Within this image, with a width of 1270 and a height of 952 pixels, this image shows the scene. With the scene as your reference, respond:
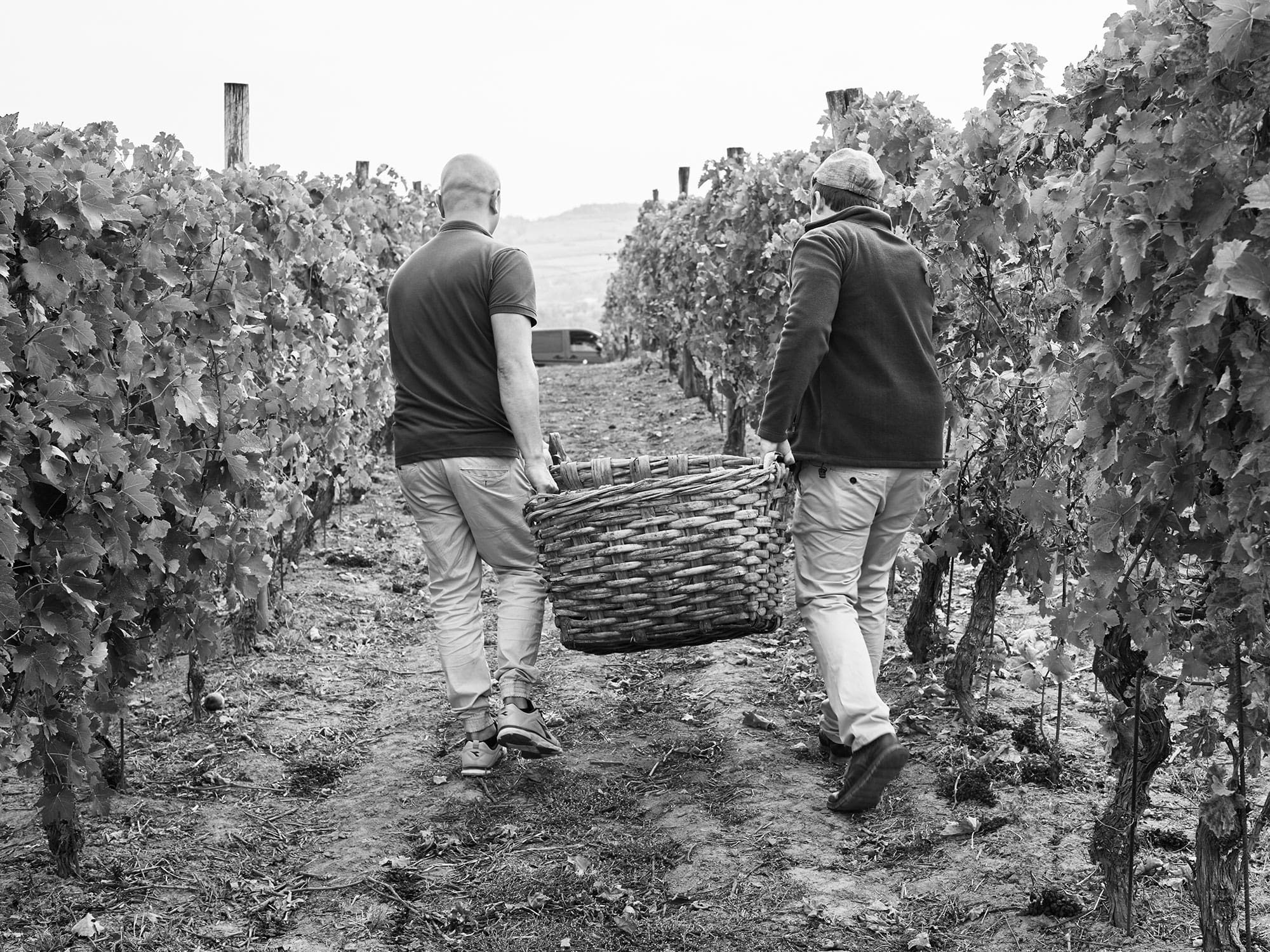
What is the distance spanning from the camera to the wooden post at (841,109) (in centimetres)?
650

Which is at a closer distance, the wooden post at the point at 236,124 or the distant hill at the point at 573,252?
the wooden post at the point at 236,124

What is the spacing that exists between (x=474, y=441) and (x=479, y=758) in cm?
112

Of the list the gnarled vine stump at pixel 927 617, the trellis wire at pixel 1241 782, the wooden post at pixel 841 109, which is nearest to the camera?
the trellis wire at pixel 1241 782

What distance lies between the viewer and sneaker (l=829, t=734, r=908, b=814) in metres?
3.69

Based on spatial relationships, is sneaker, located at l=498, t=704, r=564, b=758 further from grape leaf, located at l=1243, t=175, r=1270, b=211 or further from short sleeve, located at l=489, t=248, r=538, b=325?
grape leaf, located at l=1243, t=175, r=1270, b=211

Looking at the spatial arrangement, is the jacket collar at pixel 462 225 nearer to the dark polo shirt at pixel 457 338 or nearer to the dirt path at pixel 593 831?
the dark polo shirt at pixel 457 338

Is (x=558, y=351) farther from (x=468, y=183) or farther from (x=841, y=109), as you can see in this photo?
(x=468, y=183)

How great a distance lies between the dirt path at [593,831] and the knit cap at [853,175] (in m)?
1.93

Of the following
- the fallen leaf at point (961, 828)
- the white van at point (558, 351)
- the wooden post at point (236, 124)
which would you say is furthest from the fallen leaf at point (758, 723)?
the white van at point (558, 351)

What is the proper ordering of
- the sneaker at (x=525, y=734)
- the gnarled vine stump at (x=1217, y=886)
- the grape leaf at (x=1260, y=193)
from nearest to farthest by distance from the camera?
1. the grape leaf at (x=1260, y=193)
2. the gnarled vine stump at (x=1217, y=886)
3. the sneaker at (x=525, y=734)

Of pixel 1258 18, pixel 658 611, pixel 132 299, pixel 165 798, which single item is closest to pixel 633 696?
pixel 658 611

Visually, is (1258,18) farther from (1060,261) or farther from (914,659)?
(914,659)

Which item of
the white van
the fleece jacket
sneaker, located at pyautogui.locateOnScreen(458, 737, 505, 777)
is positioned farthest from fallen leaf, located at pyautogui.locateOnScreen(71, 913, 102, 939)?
the white van

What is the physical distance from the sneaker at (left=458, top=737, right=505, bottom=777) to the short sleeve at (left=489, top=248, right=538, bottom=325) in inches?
59.9
